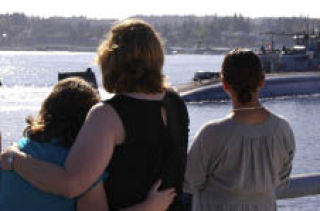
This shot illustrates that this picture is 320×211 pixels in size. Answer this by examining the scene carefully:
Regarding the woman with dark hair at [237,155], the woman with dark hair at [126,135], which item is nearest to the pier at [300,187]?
the woman with dark hair at [237,155]

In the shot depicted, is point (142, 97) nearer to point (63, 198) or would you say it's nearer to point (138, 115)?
point (138, 115)

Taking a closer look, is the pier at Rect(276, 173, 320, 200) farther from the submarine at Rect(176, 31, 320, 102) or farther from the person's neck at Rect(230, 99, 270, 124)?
the submarine at Rect(176, 31, 320, 102)

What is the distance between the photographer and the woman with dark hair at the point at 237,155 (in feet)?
14.4

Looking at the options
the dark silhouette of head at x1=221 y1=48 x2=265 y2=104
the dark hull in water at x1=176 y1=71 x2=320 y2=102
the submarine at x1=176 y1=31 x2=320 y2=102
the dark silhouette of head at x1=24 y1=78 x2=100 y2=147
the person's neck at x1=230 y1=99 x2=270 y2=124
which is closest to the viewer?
the dark silhouette of head at x1=24 y1=78 x2=100 y2=147

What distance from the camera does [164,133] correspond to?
3842mm

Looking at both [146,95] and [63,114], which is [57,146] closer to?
[63,114]

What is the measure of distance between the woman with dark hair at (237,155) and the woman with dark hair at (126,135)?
482mm

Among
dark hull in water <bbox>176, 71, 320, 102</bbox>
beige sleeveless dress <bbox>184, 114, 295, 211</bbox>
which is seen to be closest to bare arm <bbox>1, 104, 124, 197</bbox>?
beige sleeveless dress <bbox>184, 114, 295, 211</bbox>

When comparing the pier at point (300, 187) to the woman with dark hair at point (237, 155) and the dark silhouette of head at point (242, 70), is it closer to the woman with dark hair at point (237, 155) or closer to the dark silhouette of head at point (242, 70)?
the woman with dark hair at point (237, 155)

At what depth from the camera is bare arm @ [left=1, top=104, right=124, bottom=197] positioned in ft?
11.5

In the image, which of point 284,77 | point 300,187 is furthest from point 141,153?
point 284,77

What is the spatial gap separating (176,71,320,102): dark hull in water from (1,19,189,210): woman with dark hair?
59744 mm

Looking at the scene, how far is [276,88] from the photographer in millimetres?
69500

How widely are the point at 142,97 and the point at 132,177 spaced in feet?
1.22
